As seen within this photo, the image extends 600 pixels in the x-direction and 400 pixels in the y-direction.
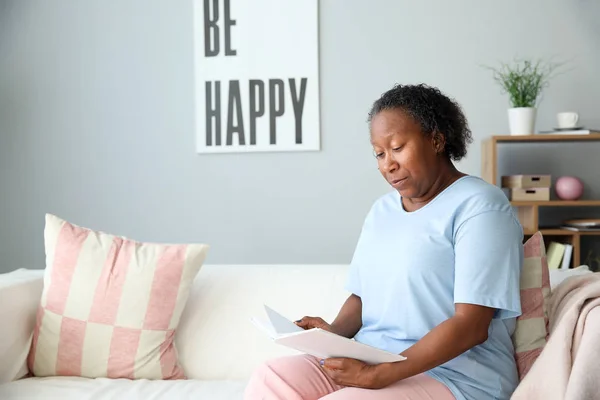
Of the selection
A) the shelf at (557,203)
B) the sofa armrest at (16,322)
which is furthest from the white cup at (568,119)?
the sofa armrest at (16,322)

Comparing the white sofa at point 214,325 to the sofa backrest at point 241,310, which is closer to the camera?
the white sofa at point 214,325

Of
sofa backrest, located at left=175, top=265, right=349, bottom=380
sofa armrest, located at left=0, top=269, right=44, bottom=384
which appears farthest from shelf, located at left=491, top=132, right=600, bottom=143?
sofa armrest, located at left=0, top=269, right=44, bottom=384

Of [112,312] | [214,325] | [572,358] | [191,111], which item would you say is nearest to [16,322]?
[112,312]

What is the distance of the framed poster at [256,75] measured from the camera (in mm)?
3514

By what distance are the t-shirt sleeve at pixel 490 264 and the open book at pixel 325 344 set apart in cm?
20

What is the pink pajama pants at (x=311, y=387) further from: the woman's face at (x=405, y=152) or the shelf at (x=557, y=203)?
the shelf at (x=557, y=203)

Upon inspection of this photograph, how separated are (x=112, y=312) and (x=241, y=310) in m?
0.37

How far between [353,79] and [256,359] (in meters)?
1.97

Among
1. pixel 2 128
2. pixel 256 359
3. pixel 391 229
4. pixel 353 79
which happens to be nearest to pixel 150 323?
pixel 256 359

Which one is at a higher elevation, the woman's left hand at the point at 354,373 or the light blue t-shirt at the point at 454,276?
the light blue t-shirt at the point at 454,276

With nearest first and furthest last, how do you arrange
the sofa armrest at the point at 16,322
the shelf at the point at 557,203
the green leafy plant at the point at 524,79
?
the sofa armrest at the point at 16,322 → the shelf at the point at 557,203 → the green leafy plant at the point at 524,79

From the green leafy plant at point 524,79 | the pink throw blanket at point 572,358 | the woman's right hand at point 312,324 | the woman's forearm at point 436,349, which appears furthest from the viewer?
the green leafy plant at point 524,79

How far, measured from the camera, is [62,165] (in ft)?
12.2

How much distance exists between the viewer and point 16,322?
1.93 m
